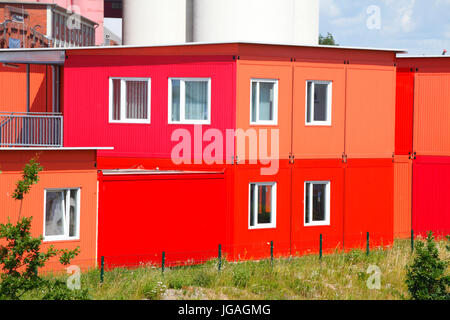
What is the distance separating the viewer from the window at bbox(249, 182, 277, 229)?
74.2 feet

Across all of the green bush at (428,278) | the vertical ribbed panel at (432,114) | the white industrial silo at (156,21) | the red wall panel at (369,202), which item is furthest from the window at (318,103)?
the white industrial silo at (156,21)

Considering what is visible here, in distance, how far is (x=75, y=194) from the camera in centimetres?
1988

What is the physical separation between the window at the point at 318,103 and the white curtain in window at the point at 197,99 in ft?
11.9

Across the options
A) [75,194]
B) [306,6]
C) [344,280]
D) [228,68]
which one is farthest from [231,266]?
[306,6]

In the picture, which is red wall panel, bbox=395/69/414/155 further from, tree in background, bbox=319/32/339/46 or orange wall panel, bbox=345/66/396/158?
tree in background, bbox=319/32/339/46

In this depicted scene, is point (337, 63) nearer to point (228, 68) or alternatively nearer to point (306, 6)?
point (228, 68)

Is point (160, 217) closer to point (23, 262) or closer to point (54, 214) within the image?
point (54, 214)

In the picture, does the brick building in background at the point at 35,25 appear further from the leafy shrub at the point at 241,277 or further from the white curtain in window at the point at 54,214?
the leafy shrub at the point at 241,277

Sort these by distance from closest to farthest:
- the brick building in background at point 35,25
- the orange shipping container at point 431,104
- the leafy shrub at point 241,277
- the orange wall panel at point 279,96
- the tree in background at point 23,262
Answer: the tree in background at point 23,262
the leafy shrub at point 241,277
the orange wall panel at point 279,96
the orange shipping container at point 431,104
the brick building in background at point 35,25

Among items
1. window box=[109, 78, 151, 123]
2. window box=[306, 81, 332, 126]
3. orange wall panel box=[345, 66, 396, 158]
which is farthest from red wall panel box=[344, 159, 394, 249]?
window box=[109, 78, 151, 123]

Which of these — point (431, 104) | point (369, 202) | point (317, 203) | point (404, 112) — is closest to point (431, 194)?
point (404, 112)

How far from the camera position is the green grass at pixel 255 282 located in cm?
1712

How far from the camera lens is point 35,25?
42625 millimetres

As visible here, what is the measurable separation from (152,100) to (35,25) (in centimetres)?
2251
